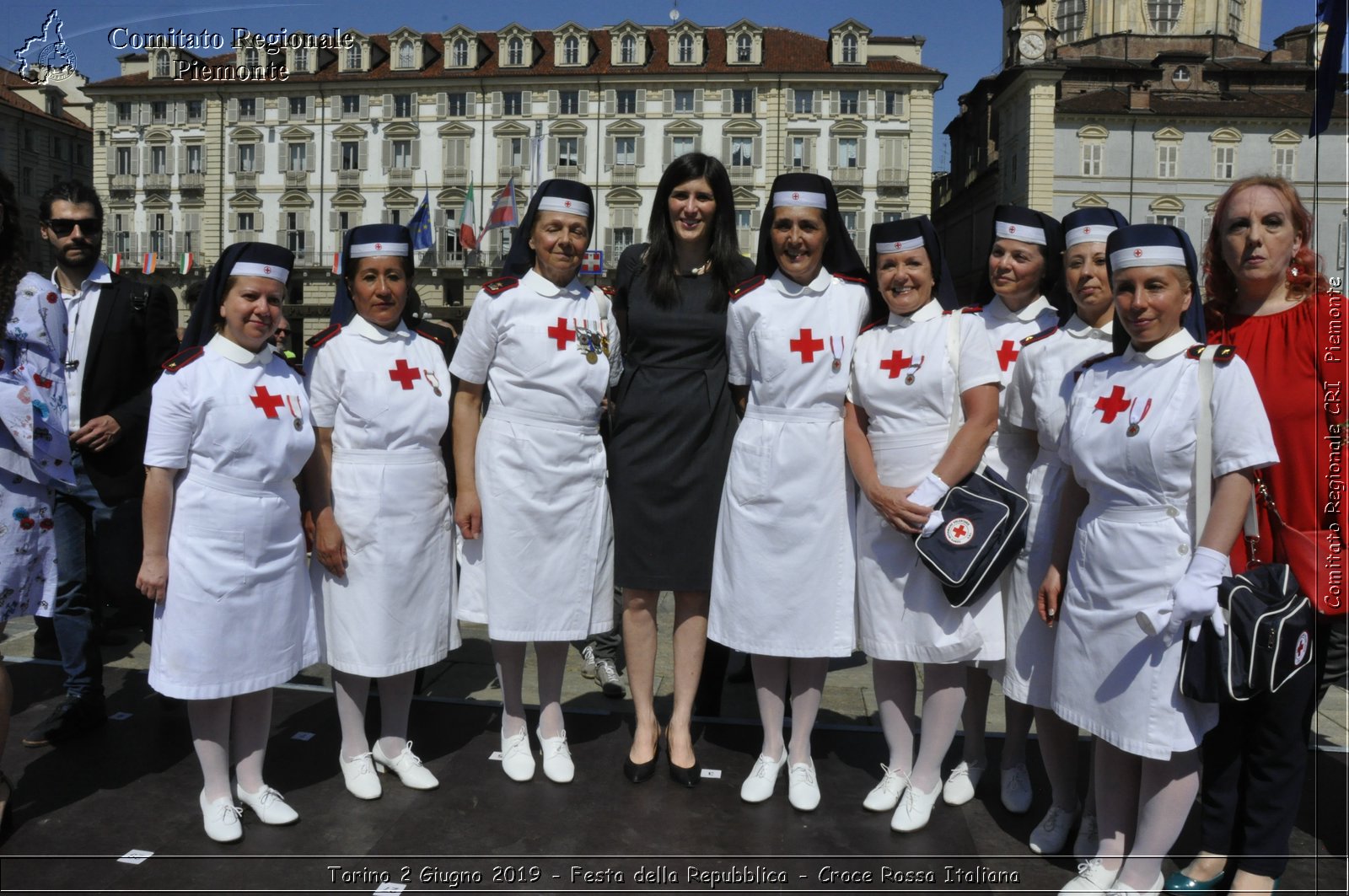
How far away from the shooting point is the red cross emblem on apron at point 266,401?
3520 mm

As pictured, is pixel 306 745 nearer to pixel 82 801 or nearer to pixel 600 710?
pixel 82 801

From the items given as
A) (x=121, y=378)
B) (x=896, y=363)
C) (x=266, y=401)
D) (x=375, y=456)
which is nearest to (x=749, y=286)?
(x=896, y=363)

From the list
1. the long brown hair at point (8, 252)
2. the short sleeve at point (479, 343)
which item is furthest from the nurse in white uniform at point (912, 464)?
the long brown hair at point (8, 252)

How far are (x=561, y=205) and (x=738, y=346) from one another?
89 centimetres

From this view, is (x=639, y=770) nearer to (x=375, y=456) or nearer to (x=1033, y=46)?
(x=375, y=456)

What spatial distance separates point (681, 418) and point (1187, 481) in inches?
72.6

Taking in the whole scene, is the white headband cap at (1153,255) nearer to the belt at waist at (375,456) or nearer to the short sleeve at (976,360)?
the short sleeve at (976,360)

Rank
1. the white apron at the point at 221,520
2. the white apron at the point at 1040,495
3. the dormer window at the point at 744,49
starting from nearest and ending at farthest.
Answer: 1. the white apron at the point at 221,520
2. the white apron at the point at 1040,495
3. the dormer window at the point at 744,49

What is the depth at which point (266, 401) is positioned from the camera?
3543mm

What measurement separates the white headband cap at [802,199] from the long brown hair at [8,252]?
2769 mm

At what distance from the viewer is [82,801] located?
3.79 meters

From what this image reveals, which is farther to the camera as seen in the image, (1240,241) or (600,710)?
(600,710)

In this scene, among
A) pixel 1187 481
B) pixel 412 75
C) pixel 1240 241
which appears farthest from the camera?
pixel 412 75

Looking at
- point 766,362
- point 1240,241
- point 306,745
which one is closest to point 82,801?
point 306,745
